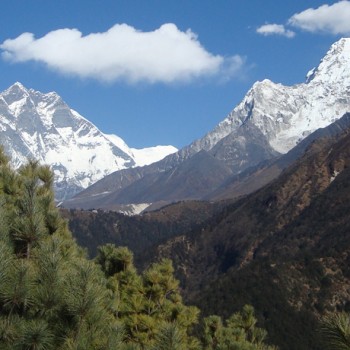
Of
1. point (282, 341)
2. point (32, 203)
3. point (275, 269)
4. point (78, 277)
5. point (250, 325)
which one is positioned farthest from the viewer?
point (275, 269)

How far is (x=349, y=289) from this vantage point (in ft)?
590

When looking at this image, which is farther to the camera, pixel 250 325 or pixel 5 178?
pixel 250 325

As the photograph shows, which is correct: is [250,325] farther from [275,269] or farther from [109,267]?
[275,269]

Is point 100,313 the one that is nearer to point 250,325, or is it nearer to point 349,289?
point 250,325

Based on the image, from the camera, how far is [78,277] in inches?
317

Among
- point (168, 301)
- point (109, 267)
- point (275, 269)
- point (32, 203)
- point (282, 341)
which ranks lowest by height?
point (282, 341)

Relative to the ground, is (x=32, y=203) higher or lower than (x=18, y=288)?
higher

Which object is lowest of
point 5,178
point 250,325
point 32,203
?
point 250,325

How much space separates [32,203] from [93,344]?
313 centimetres

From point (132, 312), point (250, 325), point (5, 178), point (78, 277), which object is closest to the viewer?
point (78, 277)

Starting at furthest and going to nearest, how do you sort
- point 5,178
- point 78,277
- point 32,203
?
point 5,178 < point 32,203 < point 78,277

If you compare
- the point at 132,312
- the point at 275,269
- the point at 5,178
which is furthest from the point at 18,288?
the point at 275,269

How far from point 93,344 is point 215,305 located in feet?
571

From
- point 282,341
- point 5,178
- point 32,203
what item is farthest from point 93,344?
point 282,341
